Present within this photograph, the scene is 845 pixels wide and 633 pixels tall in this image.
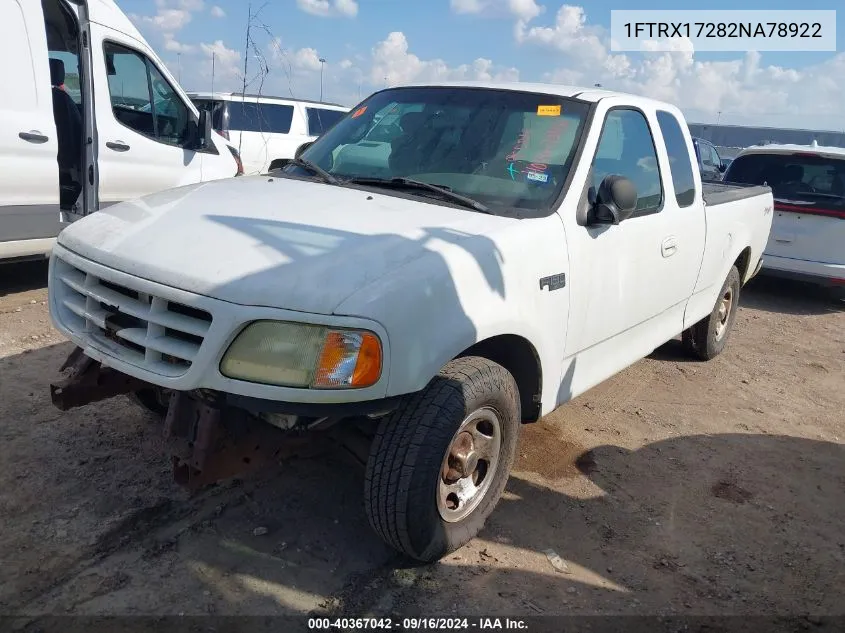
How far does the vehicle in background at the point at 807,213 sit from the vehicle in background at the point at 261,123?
6.25 m

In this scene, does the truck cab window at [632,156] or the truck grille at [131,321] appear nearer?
the truck grille at [131,321]

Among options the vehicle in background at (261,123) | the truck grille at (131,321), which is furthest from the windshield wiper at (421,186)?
the vehicle in background at (261,123)

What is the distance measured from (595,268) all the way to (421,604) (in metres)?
1.74

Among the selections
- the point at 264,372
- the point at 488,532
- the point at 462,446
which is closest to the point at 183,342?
the point at 264,372

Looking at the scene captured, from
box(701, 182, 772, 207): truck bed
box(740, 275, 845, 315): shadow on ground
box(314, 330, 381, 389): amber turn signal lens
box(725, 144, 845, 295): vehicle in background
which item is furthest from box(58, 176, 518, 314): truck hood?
box(740, 275, 845, 315): shadow on ground

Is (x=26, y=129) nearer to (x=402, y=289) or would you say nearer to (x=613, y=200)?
(x=402, y=289)

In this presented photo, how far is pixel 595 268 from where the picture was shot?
137 inches

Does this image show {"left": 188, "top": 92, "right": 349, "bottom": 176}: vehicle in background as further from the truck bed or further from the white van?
the truck bed

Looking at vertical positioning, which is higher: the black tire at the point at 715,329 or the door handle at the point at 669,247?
the door handle at the point at 669,247

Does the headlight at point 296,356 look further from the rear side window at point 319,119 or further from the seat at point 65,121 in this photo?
the rear side window at point 319,119

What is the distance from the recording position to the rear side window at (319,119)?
40.7ft

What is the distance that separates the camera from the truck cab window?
12.2ft

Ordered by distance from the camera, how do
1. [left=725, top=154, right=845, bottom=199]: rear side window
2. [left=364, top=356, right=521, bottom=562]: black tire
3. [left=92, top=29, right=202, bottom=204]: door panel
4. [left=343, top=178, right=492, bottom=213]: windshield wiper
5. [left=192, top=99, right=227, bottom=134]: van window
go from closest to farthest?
[left=364, top=356, right=521, bottom=562]: black tire < [left=343, top=178, right=492, bottom=213]: windshield wiper < [left=92, top=29, right=202, bottom=204]: door panel < [left=725, top=154, right=845, bottom=199]: rear side window < [left=192, top=99, right=227, bottom=134]: van window

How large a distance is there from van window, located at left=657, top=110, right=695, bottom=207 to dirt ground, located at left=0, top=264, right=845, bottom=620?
145 cm
